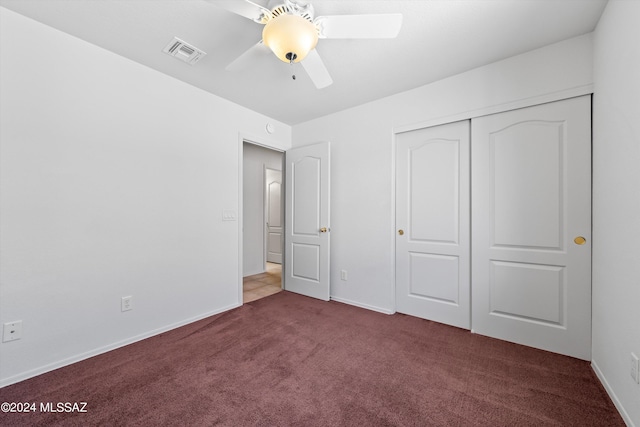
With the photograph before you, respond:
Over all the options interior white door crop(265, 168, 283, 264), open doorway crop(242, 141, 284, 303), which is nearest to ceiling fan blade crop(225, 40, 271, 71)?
open doorway crop(242, 141, 284, 303)

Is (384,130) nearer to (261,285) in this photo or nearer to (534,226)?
(534,226)

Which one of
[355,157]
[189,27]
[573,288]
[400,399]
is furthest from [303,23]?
[573,288]

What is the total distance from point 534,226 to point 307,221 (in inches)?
94.2

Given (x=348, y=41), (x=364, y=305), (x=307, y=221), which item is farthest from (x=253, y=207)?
(x=348, y=41)

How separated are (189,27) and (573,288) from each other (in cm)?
341

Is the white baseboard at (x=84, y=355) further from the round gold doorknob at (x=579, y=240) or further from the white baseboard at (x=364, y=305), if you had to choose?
the round gold doorknob at (x=579, y=240)

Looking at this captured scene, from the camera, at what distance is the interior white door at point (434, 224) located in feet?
8.04

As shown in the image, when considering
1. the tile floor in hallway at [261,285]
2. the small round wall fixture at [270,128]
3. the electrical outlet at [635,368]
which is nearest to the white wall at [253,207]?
the tile floor in hallway at [261,285]

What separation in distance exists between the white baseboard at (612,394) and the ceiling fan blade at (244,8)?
278cm

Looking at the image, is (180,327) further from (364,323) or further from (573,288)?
(573,288)

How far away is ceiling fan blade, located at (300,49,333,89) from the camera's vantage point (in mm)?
1613

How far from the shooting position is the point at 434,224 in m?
2.61

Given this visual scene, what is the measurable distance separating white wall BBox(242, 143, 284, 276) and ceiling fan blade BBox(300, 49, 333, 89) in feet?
10.1

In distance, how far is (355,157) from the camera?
10.3 ft
